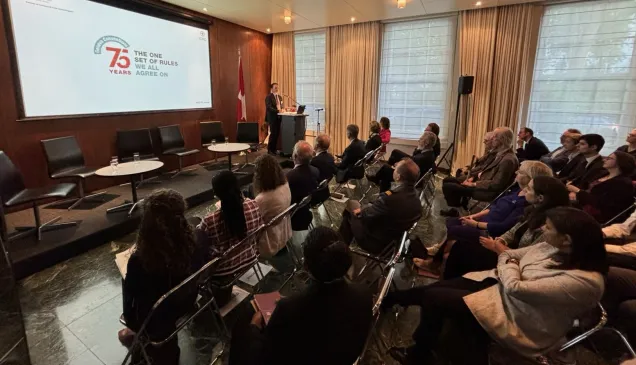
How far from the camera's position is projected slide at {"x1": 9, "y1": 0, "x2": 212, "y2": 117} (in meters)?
3.72

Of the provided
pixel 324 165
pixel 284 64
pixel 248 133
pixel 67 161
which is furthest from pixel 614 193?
pixel 284 64

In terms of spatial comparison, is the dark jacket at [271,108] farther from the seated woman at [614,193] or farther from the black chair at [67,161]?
the seated woman at [614,193]

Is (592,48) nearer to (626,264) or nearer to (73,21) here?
(626,264)

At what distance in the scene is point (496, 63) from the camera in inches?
219

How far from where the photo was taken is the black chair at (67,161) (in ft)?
12.1

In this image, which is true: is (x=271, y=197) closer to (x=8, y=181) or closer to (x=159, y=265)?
(x=159, y=265)

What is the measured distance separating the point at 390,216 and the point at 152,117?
468 centimetres

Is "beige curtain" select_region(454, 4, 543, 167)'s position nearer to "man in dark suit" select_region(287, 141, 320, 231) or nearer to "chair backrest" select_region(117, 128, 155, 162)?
"man in dark suit" select_region(287, 141, 320, 231)

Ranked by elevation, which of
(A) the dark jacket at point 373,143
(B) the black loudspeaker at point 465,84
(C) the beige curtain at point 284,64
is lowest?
(A) the dark jacket at point 373,143

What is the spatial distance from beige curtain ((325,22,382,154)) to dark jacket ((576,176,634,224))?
4.65m

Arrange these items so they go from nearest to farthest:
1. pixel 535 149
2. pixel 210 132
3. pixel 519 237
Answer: pixel 519 237
pixel 535 149
pixel 210 132

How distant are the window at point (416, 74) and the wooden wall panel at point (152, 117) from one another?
294cm

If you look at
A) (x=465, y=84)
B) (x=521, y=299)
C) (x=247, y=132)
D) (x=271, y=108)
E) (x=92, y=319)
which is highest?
(x=465, y=84)

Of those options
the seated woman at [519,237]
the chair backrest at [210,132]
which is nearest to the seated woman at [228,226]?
the seated woman at [519,237]
